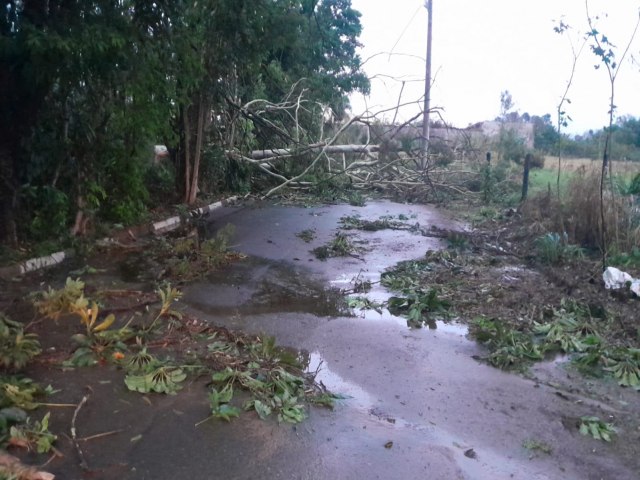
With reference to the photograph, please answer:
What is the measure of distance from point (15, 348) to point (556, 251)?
7.57 m

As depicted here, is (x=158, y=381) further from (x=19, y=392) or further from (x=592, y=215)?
(x=592, y=215)

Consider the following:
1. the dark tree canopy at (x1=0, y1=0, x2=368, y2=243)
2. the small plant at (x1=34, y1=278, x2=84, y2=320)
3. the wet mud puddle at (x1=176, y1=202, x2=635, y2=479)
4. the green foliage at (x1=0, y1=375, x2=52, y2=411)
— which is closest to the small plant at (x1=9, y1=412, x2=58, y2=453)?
the green foliage at (x1=0, y1=375, x2=52, y2=411)

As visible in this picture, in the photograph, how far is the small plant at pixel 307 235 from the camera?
11105mm

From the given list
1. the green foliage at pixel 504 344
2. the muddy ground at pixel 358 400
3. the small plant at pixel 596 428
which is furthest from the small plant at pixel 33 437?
the green foliage at pixel 504 344

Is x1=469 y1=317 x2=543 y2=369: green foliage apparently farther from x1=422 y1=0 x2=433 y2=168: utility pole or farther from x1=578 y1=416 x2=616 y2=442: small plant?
x1=422 y1=0 x2=433 y2=168: utility pole

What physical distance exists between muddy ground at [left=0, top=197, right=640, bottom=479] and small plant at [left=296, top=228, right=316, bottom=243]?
8.09 feet

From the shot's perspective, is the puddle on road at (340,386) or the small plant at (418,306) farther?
the small plant at (418,306)

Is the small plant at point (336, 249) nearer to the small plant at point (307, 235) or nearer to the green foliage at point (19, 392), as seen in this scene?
the small plant at point (307, 235)

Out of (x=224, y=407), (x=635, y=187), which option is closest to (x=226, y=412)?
(x=224, y=407)

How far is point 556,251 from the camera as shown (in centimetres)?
894

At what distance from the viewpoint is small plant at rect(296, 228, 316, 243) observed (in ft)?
36.4

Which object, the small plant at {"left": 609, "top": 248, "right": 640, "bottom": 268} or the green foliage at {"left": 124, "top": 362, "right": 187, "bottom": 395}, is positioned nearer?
the green foliage at {"left": 124, "top": 362, "right": 187, "bottom": 395}

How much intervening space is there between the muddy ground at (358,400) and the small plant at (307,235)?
8.09ft

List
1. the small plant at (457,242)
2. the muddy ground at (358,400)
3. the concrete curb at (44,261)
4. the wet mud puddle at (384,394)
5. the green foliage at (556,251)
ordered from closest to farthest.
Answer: the muddy ground at (358,400)
the wet mud puddle at (384,394)
the concrete curb at (44,261)
the green foliage at (556,251)
the small plant at (457,242)
